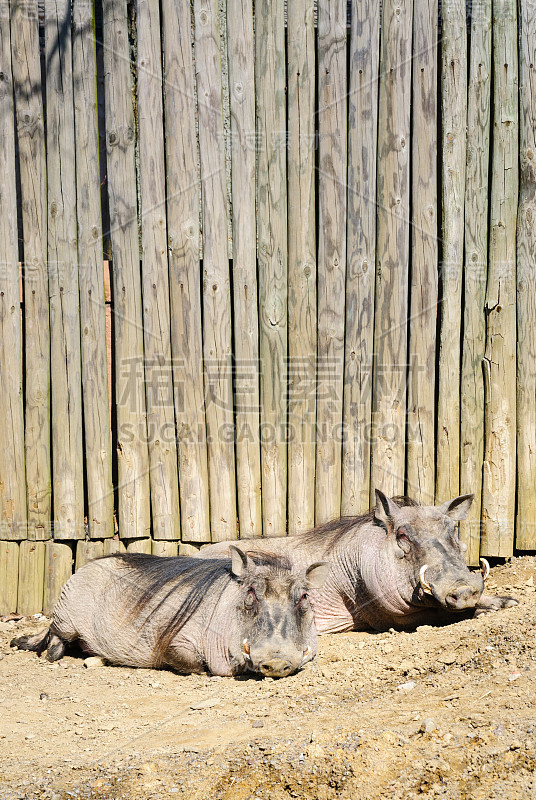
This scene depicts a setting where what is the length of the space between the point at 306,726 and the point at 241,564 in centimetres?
155

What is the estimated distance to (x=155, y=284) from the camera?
598 cm

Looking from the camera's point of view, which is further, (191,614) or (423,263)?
(423,263)

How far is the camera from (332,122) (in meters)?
5.83

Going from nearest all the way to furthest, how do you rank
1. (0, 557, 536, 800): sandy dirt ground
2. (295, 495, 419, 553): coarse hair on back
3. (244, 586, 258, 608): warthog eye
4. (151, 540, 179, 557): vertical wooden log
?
(0, 557, 536, 800): sandy dirt ground
(244, 586, 258, 608): warthog eye
(295, 495, 419, 553): coarse hair on back
(151, 540, 179, 557): vertical wooden log

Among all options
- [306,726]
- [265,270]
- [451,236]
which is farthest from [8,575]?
[451,236]

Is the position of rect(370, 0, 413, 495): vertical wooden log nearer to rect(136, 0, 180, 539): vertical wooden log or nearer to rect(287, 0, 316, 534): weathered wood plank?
rect(287, 0, 316, 534): weathered wood plank

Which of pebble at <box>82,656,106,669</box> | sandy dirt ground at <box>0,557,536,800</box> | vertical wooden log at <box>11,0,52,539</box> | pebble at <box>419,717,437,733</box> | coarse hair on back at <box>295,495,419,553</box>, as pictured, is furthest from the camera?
vertical wooden log at <box>11,0,52,539</box>

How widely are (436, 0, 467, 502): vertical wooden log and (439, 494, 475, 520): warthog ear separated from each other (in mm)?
466

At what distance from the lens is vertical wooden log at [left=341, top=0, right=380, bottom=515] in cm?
577

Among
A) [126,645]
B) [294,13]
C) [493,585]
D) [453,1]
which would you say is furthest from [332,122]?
[126,645]

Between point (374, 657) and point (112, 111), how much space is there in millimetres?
4101

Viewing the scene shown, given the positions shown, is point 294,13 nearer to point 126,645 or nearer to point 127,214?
point 127,214

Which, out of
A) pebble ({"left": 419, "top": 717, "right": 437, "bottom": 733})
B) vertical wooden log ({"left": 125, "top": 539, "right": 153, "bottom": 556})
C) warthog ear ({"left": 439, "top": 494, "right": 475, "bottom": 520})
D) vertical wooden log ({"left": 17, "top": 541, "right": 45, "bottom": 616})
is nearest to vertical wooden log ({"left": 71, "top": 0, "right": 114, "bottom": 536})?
vertical wooden log ({"left": 125, "top": 539, "right": 153, "bottom": 556})

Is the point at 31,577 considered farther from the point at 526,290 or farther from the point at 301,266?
the point at 526,290
